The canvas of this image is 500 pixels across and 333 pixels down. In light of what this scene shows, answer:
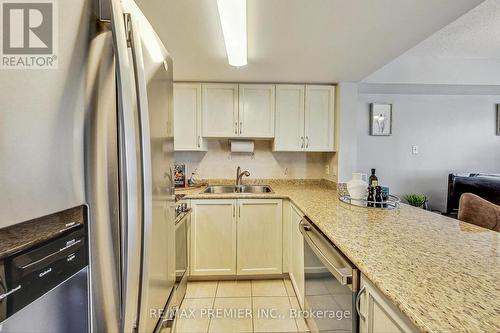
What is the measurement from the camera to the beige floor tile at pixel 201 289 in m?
2.30

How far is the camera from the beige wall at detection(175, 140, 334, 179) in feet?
10.6

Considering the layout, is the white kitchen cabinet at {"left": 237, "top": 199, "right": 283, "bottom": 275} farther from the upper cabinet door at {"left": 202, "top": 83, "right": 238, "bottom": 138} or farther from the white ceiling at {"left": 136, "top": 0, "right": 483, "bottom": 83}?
the white ceiling at {"left": 136, "top": 0, "right": 483, "bottom": 83}

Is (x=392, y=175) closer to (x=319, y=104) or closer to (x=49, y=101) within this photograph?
(x=319, y=104)

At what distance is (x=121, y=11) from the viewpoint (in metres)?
0.58

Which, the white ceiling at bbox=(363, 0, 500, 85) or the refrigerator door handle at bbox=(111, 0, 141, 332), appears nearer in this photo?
the refrigerator door handle at bbox=(111, 0, 141, 332)

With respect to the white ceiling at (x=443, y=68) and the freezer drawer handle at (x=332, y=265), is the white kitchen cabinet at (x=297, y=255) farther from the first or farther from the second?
the white ceiling at (x=443, y=68)

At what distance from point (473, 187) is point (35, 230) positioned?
422 cm

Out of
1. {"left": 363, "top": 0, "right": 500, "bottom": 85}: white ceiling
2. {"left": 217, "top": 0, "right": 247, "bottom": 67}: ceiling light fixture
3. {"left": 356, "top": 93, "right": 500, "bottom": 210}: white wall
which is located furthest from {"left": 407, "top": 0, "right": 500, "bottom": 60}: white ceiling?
{"left": 217, "top": 0, "right": 247, "bottom": 67}: ceiling light fixture

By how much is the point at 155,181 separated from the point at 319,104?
8.21 feet

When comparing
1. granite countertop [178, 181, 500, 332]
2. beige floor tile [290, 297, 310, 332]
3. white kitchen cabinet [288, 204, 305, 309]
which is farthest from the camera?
white kitchen cabinet [288, 204, 305, 309]

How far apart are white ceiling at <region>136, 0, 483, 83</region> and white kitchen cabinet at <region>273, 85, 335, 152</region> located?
0.43 metres

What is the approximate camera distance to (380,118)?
3.43m

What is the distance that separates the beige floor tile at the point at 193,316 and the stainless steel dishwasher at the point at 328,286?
31.8 inches

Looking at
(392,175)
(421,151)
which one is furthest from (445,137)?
(392,175)
